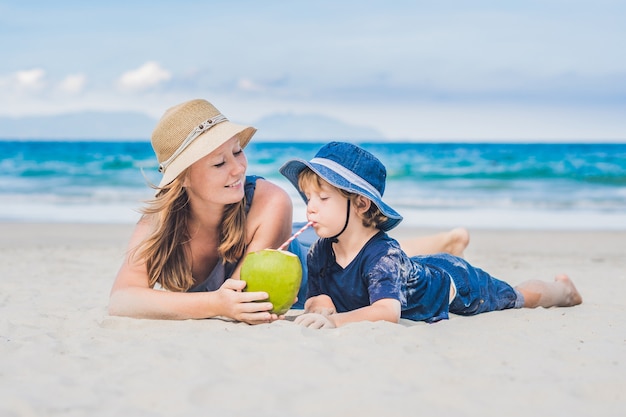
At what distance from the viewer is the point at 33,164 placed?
28.4 meters

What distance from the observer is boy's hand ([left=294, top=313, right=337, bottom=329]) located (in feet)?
12.2

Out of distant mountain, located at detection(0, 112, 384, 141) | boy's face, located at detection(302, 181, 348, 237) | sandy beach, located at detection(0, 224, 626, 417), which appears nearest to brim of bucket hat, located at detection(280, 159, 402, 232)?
boy's face, located at detection(302, 181, 348, 237)

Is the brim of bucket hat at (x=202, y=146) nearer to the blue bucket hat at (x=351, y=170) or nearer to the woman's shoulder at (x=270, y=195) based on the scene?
the blue bucket hat at (x=351, y=170)

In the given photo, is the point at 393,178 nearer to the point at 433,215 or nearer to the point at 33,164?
the point at 433,215

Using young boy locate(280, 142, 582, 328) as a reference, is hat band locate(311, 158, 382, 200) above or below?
above

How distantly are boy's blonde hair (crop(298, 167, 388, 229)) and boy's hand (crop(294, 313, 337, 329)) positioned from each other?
62 centimetres

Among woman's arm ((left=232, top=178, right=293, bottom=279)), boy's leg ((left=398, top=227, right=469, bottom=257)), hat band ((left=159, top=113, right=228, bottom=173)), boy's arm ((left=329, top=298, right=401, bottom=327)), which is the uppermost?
hat band ((left=159, top=113, right=228, bottom=173))

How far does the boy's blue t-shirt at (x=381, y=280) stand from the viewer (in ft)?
12.7

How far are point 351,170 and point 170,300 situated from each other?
1261mm

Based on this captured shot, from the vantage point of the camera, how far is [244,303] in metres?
3.76

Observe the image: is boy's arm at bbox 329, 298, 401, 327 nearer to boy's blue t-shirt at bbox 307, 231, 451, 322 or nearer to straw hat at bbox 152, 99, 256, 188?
boy's blue t-shirt at bbox 307, 231, 451, 322

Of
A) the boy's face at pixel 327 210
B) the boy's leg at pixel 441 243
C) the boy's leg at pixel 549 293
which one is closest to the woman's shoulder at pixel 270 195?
the boy's face at pixel 327 210

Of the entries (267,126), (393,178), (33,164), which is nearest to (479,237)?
(393,178)

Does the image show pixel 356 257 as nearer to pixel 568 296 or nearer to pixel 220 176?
pixel 220 176
